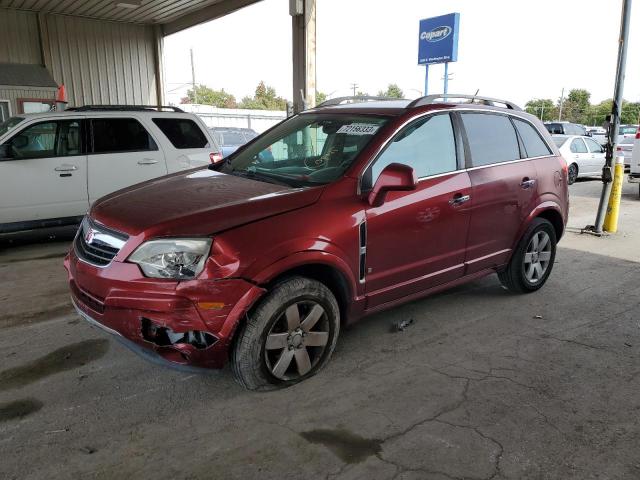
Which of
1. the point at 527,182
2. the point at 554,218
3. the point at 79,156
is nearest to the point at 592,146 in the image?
the point at 554,218

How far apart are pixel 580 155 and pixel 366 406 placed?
45.1 feet

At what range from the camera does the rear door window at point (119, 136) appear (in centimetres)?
674

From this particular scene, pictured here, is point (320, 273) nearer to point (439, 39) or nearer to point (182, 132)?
point (182, 132)

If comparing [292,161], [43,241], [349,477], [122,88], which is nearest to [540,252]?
[292,161]

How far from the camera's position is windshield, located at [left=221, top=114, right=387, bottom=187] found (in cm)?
355

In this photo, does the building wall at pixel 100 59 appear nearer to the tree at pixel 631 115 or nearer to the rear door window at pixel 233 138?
the rear door window at pixel 233 138

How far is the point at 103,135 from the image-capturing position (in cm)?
679

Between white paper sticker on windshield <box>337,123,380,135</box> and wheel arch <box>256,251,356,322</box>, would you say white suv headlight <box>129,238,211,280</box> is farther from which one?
white paper sticker on windshield <box>337,123,380,135</box>

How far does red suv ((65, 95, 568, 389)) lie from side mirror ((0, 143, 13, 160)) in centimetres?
339

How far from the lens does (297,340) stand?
317 centimetres

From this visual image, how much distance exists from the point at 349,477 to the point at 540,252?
3.41m

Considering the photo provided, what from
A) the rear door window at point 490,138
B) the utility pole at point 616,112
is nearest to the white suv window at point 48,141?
the rear door window at point 490,138

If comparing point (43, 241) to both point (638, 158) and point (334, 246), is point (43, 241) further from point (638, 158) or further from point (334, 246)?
point (638, 158)

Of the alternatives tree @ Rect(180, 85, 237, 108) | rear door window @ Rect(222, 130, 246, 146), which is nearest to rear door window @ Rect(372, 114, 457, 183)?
rear door window @ Rect(222, 130, 246, 146)
